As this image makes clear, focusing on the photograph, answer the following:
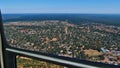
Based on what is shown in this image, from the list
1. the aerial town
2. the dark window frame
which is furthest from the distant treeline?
the dark window frame

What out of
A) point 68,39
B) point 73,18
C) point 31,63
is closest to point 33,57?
point 31,63

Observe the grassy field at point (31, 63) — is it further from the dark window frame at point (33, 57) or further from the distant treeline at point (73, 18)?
the distant treeline at point (73, 18)

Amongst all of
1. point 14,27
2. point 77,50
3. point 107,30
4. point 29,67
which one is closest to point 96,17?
point 107,30

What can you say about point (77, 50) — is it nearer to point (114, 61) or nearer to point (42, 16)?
point (114, 61)

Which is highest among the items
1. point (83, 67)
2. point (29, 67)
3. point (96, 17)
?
point (96, 17)

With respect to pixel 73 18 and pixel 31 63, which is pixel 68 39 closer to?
pixel 73 18

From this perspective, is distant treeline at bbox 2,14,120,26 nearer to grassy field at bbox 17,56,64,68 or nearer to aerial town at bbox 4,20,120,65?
aerial town at bbox 4,20,120,65
